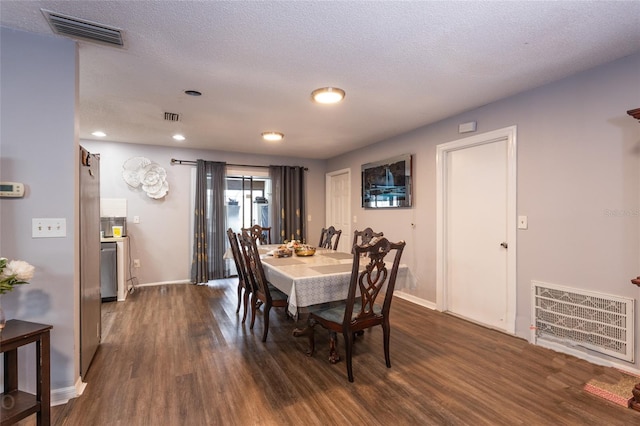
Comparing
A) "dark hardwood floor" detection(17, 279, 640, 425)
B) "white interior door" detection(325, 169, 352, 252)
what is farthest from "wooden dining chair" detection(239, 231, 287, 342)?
"white interior door" detection(325, 169, 352, 252)

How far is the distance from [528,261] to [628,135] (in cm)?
124

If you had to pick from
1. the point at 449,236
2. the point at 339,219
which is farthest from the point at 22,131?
the point at 339,219

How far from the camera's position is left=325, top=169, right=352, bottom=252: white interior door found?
5.80 meters

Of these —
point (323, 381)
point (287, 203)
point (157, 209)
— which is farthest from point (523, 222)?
point (157, 209)

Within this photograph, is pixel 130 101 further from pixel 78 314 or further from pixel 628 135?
pixel 628 135

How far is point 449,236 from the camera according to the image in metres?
3.79

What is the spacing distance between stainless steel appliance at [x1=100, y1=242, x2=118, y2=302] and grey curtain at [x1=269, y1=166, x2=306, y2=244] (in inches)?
101

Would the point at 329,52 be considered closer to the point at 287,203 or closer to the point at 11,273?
the point at 11,273

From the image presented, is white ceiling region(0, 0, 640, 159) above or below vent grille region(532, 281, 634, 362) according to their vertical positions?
above

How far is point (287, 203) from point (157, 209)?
2.26 metres

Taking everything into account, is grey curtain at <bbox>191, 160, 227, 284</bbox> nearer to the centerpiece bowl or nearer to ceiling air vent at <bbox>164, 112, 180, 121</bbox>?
ceiling air vent at <bbox>164, 112, 180, 121</bbox>

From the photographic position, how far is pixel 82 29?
188cm

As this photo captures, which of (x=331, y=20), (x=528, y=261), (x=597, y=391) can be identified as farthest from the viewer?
(x=528, y=261)

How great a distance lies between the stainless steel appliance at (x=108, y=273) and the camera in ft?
13.7
